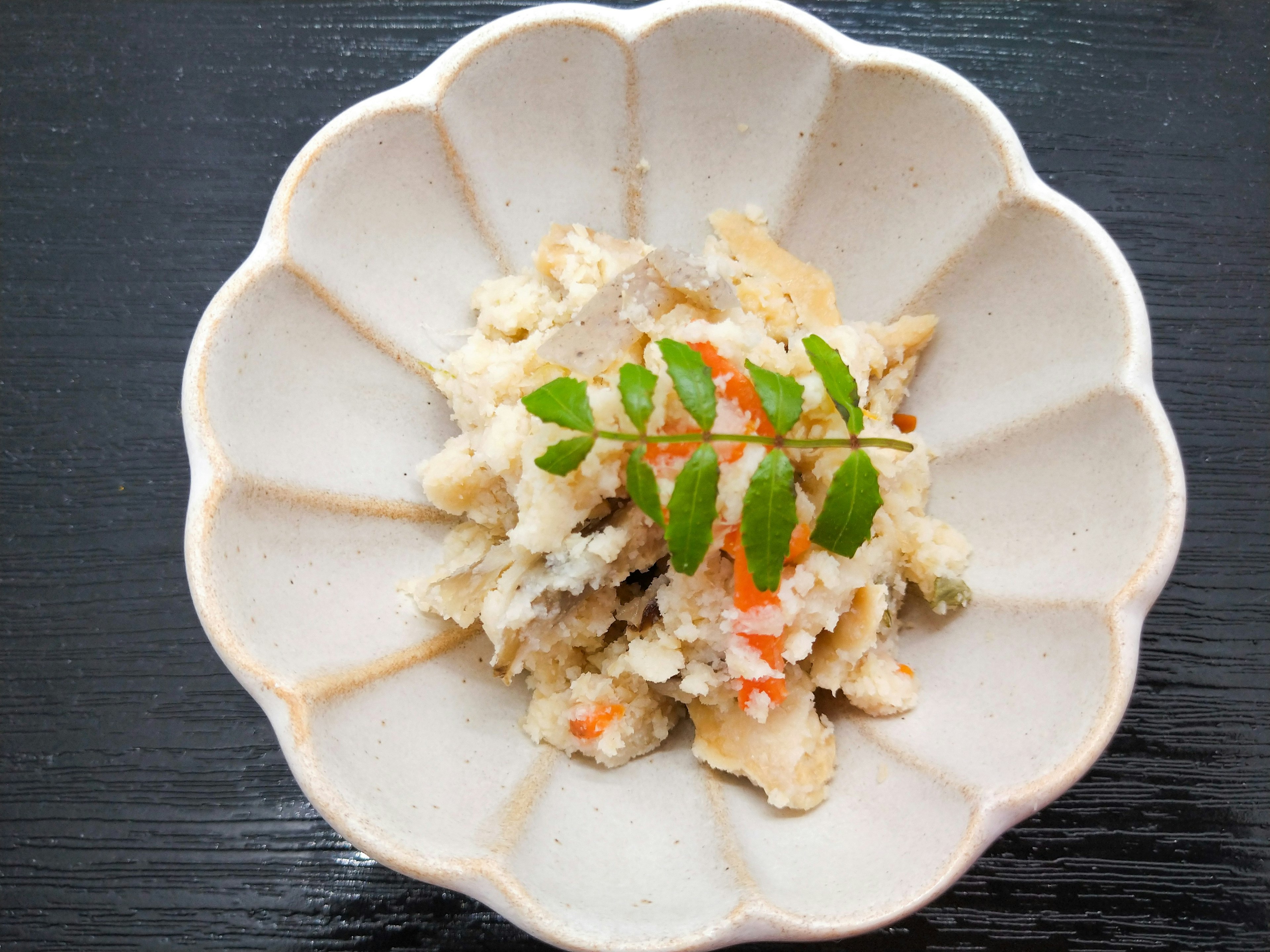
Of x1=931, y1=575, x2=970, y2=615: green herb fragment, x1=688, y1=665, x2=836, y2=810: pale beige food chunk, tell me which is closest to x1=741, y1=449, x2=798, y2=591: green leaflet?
x1=688, y1=665, x2=836, y2=810: pale beige food chunk

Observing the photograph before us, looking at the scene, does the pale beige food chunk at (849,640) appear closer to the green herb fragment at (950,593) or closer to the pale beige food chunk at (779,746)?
the pale beige food chunk at (779,746)

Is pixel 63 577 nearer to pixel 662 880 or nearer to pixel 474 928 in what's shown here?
pixel 474 928

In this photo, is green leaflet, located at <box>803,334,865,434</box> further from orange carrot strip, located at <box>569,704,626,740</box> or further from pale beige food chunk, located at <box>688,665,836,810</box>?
orange carrot strip, located at <box>569,704,626,740</box>

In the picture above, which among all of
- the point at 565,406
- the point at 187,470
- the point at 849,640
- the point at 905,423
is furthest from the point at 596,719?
the point at 187,470

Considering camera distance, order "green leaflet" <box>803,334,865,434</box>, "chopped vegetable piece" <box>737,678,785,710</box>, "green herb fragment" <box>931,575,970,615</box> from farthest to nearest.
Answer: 1. "green herb fragment" <box>931,575,970,615</box>
2. "chopped vegetable piece" <box>737,678,785,710</box>
3. "green leaflet" <box>803,334,865,434</box>

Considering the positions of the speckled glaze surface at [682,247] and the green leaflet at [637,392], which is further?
the speckled glaze surface at [682,247]

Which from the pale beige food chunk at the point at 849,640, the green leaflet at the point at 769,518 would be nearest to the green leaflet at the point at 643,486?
the green leaflet at the point at 769,518

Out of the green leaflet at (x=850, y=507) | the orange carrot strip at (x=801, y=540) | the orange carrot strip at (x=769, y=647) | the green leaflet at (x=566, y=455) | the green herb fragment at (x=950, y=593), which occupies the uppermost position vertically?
the green leaflet at (x=566, y=455)

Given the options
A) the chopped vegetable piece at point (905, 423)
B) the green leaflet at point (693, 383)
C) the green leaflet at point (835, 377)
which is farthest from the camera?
the chopped vegetable piece at point (905, 423)
